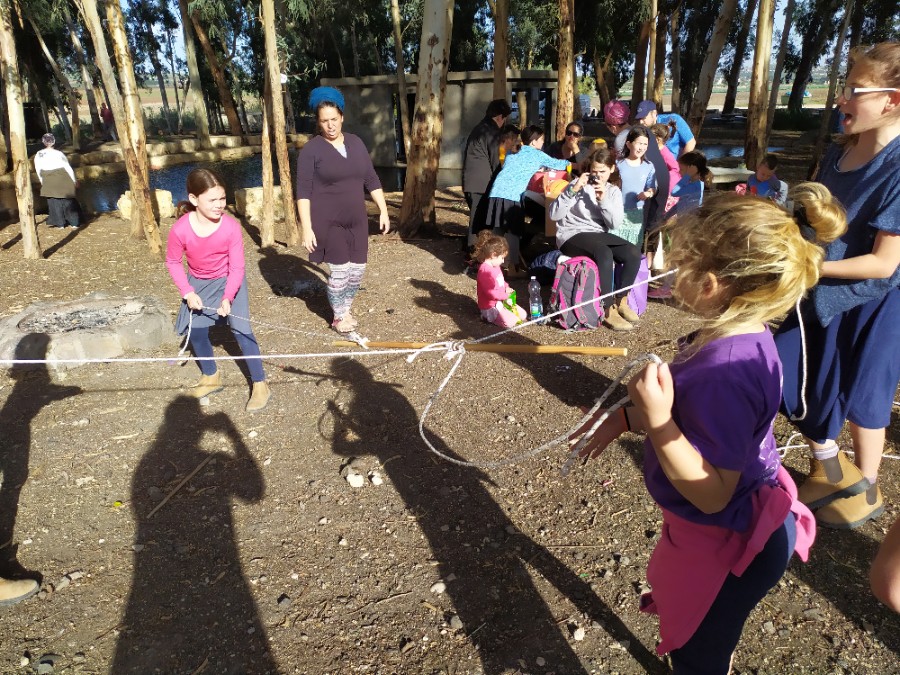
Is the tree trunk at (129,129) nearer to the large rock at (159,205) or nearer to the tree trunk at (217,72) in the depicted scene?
the large rock at (159,205)

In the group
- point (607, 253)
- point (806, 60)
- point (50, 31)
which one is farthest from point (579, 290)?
point (806, 60)

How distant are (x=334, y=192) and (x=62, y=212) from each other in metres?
8.67

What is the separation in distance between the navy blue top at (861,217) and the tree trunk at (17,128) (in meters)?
8.90

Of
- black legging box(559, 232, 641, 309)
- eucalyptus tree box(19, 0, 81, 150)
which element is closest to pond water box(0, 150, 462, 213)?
eucalyptus tree box(19, 0, 81, 150)

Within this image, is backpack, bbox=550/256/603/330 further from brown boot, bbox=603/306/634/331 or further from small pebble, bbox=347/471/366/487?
small pebble, bbox=347/471/366/487

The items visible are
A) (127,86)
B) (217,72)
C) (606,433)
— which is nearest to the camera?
(606,433)

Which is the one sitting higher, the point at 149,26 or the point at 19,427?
the point at 149,26

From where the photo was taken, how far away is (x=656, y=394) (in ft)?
4.78

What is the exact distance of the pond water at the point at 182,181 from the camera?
52.7 feet

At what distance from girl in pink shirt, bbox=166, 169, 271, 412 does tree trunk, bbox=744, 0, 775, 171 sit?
12679 millimetres

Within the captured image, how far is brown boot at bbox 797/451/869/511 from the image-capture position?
3043 millimetres

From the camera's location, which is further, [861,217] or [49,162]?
[49,162]

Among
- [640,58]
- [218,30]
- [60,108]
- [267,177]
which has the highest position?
[218,30]

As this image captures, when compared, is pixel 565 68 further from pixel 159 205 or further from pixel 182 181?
pixel 182 181
